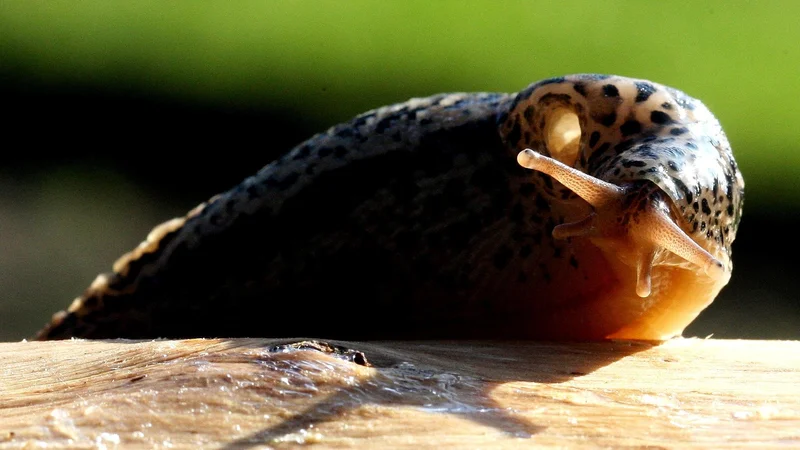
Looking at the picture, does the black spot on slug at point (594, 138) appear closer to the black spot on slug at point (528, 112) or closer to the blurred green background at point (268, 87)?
the black spot on slug at point (528, 112)

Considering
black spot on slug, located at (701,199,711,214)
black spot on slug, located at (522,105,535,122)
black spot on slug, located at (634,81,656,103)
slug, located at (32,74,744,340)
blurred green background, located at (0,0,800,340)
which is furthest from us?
blurred green background, located at (0,0,800,340)

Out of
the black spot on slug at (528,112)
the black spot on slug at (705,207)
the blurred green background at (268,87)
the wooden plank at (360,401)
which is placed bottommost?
the wooden plank at (360,401)

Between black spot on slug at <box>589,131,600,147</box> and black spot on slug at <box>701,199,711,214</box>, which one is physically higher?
black spot on slug at <box>589,131,600,147</box>

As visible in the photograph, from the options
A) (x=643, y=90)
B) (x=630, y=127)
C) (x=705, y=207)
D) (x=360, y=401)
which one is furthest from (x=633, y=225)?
(x=360, y=401)

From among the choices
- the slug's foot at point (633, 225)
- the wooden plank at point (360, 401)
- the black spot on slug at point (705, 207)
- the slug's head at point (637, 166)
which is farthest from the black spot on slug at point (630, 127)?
the wooden plank at point (360, 401)

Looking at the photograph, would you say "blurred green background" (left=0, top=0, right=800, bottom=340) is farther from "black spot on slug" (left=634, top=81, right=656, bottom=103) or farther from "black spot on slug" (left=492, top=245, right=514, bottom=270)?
"black spot on slug" (left=634, top=81, right=656, bottom=103)

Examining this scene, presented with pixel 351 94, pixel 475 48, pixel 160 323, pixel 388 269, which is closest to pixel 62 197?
pixel 351 94

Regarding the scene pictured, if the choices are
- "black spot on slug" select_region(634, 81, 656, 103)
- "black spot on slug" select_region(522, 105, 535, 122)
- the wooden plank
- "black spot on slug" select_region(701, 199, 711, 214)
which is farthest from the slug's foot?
"black spot on slug" select_region(522, 105, 535, 122)

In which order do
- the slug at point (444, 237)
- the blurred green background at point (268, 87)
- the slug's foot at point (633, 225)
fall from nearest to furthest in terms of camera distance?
the slug's foot at point (633, 225) < the slug at point (444, 237) < the blurred green background at point (268, 87)

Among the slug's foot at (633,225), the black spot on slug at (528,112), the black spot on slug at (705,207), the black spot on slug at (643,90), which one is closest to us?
the slug's foot at (633,225)
